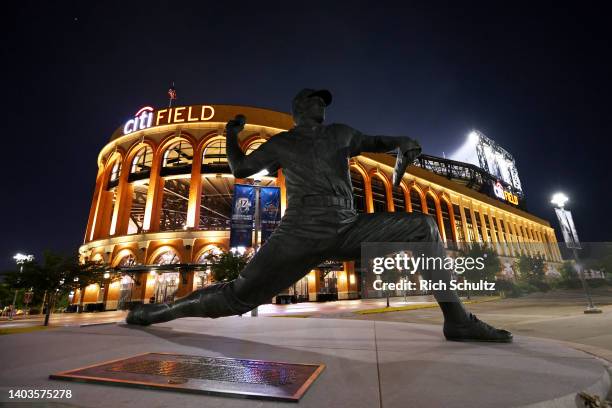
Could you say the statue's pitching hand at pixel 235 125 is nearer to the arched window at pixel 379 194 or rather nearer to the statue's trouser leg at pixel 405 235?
the statue's trouser leg at pixel 405 235

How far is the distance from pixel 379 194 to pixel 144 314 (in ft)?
121

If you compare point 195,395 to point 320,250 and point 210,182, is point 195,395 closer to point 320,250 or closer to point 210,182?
point 320,250

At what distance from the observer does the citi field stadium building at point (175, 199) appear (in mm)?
25594

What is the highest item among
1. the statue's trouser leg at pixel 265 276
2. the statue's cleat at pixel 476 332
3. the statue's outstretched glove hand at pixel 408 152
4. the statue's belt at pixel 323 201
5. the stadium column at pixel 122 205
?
the stadium column at pixel 122 205

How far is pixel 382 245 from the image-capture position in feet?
8.13

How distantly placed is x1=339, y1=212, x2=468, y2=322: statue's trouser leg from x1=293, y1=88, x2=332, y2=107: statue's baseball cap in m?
1.22

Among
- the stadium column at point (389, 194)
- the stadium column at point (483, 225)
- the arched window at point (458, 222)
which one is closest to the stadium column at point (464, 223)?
the arched window at point (458, 222)

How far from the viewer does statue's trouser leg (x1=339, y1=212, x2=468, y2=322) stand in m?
2.35

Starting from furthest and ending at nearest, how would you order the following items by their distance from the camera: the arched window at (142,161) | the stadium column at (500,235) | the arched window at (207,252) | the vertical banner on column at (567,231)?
the stadium column at (500,235)
the arched window at (142,161)
the arched window at (207,252)
the vertical banner on column at (567,231)

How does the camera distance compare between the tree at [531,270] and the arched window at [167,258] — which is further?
the tree at [531,270]

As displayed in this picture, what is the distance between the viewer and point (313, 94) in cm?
285

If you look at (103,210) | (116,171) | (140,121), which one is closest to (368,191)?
(140,121)

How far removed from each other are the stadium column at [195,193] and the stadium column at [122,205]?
680 cm

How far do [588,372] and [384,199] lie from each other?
125ft
